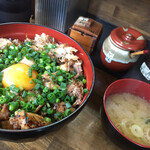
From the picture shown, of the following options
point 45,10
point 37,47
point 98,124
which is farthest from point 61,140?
point 45,10

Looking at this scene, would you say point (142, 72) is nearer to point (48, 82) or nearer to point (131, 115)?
point (131, 115)

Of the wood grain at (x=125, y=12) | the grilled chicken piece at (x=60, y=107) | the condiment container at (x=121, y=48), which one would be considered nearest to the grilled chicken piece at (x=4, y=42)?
the grilled chicken piece at (x=60, y=107)

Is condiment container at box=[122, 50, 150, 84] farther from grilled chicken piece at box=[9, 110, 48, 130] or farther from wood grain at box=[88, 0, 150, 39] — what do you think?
grilled chicken piece at box=[9, 110, 48, 130]

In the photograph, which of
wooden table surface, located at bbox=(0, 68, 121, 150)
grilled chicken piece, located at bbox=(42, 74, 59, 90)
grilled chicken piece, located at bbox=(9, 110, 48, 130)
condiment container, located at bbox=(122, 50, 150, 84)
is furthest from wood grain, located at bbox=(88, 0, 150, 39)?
grilled chicken piece, located at bbox=(9, 110, 48, 130)

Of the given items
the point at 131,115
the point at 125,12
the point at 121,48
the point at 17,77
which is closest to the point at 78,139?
the point at 131,115

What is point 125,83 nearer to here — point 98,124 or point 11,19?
point 98,124

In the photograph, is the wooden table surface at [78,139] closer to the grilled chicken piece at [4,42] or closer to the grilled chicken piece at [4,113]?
the grilled chicken piece at [4,113]
